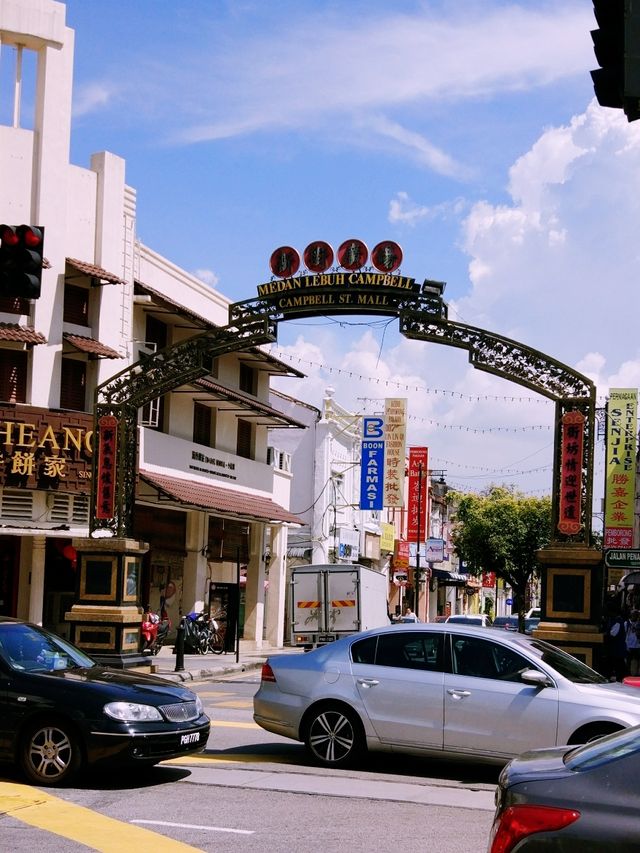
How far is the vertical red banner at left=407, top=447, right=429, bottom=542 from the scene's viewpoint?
57312mm

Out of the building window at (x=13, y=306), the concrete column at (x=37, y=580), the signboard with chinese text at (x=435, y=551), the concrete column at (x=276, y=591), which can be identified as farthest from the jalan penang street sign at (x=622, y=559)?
the signboard with chinese text at (x=435, y=551)

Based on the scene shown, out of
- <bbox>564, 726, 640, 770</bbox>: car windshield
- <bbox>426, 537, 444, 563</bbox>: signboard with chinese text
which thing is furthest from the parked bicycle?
<bbox>426, 537, 444, 563</bbox>: signboard with chinese text

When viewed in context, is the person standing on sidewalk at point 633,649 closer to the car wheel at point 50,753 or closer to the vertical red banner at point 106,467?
the vertical red banner at point 106,467

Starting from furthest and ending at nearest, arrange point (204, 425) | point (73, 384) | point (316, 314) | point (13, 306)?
point (204, 425) < point (73, 384) < point (13, 306) < point (316, 314)

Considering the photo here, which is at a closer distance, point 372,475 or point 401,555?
point 372,475

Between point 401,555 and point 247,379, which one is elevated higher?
point 247,379

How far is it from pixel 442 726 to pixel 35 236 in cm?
698

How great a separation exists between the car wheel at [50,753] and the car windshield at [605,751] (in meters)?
5.84

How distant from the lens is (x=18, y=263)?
44.3ft

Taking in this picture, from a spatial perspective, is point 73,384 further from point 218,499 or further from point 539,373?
point 539,373

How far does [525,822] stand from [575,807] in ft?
→ 0.71

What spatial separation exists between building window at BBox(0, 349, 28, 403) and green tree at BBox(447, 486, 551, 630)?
44.0m

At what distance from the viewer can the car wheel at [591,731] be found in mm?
11086

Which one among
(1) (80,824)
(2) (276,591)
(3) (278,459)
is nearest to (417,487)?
(3) (278,459)
